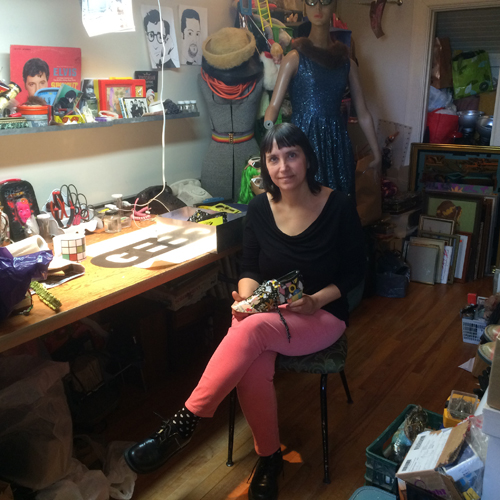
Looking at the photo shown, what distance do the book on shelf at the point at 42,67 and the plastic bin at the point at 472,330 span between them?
211cm

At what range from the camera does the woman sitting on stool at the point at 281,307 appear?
1.62 meters

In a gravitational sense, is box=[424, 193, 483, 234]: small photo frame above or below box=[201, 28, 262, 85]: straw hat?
below

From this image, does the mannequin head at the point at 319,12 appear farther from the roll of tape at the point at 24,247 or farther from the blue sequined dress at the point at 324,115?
the roll of tape at the point at 24,247

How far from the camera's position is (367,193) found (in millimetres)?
3102

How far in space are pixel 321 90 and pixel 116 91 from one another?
93cm

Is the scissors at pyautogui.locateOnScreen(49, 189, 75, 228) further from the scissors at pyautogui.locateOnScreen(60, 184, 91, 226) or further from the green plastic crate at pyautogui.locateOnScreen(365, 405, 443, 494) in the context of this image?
the green plastic crate at pyautogui.locateOnScreen(365, 405, 443, 494)

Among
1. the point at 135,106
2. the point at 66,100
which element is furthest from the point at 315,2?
the point at 66,100

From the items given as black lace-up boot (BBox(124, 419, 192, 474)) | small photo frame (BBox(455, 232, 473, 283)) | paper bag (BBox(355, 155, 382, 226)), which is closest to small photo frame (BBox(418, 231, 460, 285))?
small photo frame (BBox(455, 232, 473, 283))

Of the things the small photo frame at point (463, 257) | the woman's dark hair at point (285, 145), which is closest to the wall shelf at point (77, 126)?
the woman's dark hair at point (285, 145)

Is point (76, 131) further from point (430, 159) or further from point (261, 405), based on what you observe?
point (430, 159)

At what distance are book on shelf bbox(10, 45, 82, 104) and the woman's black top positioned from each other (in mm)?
962

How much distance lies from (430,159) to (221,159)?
1696 mm

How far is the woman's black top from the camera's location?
1800 millimetres

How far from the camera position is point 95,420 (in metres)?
2.04
